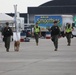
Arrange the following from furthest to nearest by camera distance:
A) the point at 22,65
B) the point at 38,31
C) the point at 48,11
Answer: the point at 48,11, the point at 38,31, the point at 22,65

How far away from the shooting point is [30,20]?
10231 cm

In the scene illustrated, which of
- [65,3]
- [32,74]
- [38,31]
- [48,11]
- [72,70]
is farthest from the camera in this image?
[65,3]

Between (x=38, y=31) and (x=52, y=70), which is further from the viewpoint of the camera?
(x=38, y=31)

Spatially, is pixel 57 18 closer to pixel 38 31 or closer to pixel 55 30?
pixel 38 31

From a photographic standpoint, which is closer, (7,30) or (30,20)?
(7,30)

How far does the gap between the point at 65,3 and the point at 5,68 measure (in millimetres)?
101548

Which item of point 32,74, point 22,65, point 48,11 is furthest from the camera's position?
point 48,11

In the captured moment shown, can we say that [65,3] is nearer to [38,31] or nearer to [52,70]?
[38,31]

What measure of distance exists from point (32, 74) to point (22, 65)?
313cm

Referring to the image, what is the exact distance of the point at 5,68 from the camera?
16141 millimetres

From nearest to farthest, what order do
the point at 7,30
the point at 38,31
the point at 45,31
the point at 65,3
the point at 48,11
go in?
1. the point at 7,30
2. the point at 38,31
3. the point at 45,31
4. the point at 48,11
5. the point at 65,3

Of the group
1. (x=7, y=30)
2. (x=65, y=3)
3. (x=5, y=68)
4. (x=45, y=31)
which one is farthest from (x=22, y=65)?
(x=65, y=3)

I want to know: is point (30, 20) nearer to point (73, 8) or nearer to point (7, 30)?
point (73, 8)

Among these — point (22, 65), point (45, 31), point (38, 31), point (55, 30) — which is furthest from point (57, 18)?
point (22, 65)
